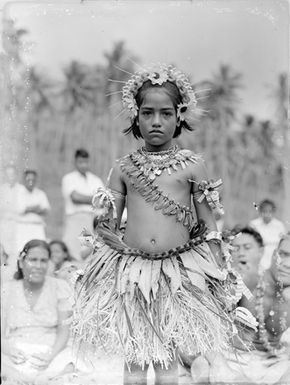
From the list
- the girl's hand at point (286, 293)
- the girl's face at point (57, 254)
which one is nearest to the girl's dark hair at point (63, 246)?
the girl's face at point (57, 254)

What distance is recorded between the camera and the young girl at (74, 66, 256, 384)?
2.87 m

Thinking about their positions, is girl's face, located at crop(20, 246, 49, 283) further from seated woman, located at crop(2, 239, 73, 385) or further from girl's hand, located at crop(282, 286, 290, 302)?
girl's hand, located at crop(282, 286, 290, 302)

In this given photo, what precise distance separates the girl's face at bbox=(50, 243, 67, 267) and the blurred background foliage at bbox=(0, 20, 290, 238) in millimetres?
142

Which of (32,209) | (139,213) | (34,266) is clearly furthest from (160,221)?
(32,209)

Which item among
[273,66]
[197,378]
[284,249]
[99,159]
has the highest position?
[273,66]

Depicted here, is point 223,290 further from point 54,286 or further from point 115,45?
point 115,45

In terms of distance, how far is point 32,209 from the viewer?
4.94 m

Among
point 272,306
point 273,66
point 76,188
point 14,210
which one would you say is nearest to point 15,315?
point 14,210

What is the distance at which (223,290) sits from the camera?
9.75 ft

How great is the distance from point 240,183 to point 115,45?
4.26ft

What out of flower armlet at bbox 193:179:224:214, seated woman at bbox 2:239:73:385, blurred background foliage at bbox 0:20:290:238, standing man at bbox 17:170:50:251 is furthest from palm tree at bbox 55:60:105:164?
flower armlet at bbox 193:179:224:214

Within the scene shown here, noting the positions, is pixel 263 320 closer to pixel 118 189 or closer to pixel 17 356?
pixel 17 356

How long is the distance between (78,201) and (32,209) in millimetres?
324

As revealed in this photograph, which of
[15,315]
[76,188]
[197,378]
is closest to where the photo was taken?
[197,378]
